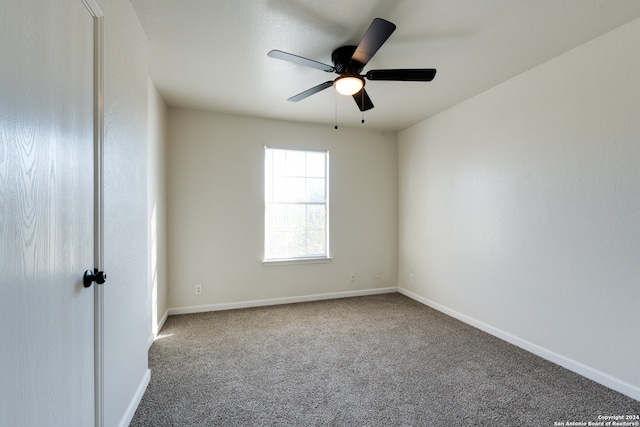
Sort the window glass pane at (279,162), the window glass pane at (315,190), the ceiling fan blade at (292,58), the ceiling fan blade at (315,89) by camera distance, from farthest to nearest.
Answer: the window glass pane at (315,190), the window glass pane at (279,162), the ceiling fan blade at (315,89), the ceiling fan blade at (292,58)

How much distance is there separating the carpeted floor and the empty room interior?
0.08m

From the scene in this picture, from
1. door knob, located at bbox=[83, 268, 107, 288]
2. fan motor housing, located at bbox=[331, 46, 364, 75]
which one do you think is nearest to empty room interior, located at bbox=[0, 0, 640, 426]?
fan motor housing, located at bbox=[331, 46, 364, 75]

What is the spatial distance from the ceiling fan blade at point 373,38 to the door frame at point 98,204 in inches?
54.3

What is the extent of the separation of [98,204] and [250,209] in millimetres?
2414

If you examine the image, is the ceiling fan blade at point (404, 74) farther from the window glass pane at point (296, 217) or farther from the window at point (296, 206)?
the window glass pane at point (296, 217)

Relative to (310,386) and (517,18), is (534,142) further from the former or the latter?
(310,386)

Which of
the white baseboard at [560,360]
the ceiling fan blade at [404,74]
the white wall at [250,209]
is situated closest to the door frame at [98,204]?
the ceiling fan blade at [404,74]

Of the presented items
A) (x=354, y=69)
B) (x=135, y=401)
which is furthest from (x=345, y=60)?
(x=135, y=401)

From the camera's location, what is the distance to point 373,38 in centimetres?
170

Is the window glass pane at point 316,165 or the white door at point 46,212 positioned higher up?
the window glass pane at point 316,165

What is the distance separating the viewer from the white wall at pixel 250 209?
3.50 m

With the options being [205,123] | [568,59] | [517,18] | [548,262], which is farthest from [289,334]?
[568,59]

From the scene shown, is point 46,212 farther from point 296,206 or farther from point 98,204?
point 296,206

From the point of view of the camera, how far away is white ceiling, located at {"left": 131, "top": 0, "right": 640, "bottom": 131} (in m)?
1.81
